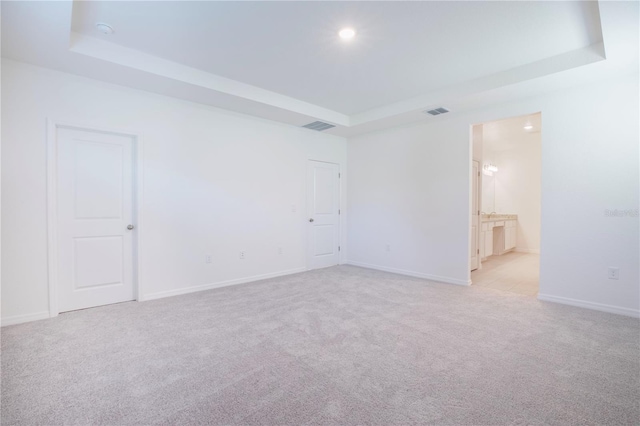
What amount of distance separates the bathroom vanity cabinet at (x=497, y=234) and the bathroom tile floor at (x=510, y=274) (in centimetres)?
29

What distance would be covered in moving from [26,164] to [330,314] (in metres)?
3.39

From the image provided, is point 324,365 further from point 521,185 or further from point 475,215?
point 521,185

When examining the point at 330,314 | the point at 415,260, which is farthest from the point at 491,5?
the point at 415,260

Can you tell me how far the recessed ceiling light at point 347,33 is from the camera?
2707 mm

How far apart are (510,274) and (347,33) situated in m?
4.67

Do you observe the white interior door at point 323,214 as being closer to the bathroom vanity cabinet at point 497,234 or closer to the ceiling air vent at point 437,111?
the ceiling air vent at point 437,111

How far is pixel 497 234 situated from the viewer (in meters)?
7.32

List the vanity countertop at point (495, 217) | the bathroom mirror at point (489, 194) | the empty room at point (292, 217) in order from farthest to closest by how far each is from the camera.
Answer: the bathroom mirror at point (489, 194)
the vanity countertop at point (495, 217)
the empty room at point (292, 217)

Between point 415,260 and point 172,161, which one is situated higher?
point 172,161

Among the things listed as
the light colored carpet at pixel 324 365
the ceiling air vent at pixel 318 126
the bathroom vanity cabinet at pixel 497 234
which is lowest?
the light colored carpet at pixel 324 365

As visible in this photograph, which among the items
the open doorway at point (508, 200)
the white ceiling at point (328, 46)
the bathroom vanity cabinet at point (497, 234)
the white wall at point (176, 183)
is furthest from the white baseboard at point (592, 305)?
the white wall at point (176, 183)

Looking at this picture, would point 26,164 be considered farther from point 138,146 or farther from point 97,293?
point 97,293

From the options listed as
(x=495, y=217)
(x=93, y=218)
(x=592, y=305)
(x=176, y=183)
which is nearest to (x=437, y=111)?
Answer: (x=592, y=305)

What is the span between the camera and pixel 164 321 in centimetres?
304
